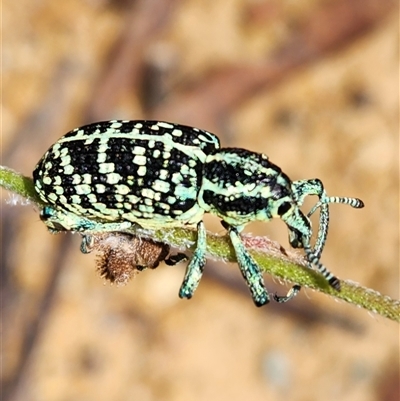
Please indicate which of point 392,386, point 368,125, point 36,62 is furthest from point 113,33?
point 392,386

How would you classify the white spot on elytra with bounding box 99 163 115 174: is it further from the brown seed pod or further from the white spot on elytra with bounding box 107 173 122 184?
the brown seed pod

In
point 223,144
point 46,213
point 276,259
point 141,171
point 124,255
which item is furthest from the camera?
point 223,144

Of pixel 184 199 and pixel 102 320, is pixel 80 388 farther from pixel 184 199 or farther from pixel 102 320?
pixel 184 199

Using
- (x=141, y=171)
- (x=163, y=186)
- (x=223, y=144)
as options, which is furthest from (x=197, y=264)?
(x=223, y=144)

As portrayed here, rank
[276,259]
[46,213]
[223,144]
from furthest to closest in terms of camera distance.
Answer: [223,144]
[46,213]
[276,259]

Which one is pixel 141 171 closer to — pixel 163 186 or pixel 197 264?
pixel 163 186

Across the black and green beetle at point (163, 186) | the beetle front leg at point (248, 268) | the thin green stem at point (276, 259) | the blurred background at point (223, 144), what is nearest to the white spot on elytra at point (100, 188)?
the black and green beetle at point (163, 186)
